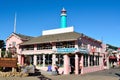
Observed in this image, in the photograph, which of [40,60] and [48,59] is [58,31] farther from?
[40,60]

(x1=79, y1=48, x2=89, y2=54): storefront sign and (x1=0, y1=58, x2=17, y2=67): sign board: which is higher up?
Answer: (x1=79, y1=48, x2=89, y2=54): storefront sign

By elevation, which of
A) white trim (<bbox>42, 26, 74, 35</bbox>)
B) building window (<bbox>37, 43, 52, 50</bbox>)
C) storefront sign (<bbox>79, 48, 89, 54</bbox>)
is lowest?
storefront sign (<bbox>79, 48, 89, 54</bbox>)

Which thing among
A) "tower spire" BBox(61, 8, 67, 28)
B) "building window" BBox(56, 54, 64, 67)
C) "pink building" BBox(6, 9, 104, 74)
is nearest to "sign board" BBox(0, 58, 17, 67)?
"pink building" BBox(6, 9, 104, 74)

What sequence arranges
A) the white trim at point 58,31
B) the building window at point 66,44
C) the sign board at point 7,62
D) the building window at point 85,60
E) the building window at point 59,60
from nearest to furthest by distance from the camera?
the sign board at point 7,62, the building window at point 66,44, the building window at point 59,60, the building window at point 85,60, the white trim at point 58,31

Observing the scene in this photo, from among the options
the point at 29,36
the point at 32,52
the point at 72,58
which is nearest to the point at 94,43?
the point at 72,58

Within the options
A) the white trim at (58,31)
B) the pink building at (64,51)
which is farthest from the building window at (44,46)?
the white trim at (58,31)

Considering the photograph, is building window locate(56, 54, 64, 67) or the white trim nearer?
building window locate(56, 54, 64, 67)

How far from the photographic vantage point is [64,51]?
32438mm

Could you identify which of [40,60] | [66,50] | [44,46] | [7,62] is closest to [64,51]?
[66,50]

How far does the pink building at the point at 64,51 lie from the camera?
32.4 m

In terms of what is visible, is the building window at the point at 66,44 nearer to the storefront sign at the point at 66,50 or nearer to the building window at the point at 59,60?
the storefront sign at the point at 66,50

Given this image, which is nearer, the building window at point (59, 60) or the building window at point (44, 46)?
the building window at point (59, 60)

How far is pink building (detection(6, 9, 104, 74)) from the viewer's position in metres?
32.4

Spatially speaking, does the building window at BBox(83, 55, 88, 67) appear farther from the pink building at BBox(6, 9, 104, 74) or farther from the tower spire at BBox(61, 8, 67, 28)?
the tower spire at BBox(61, 8, 67, 28)
